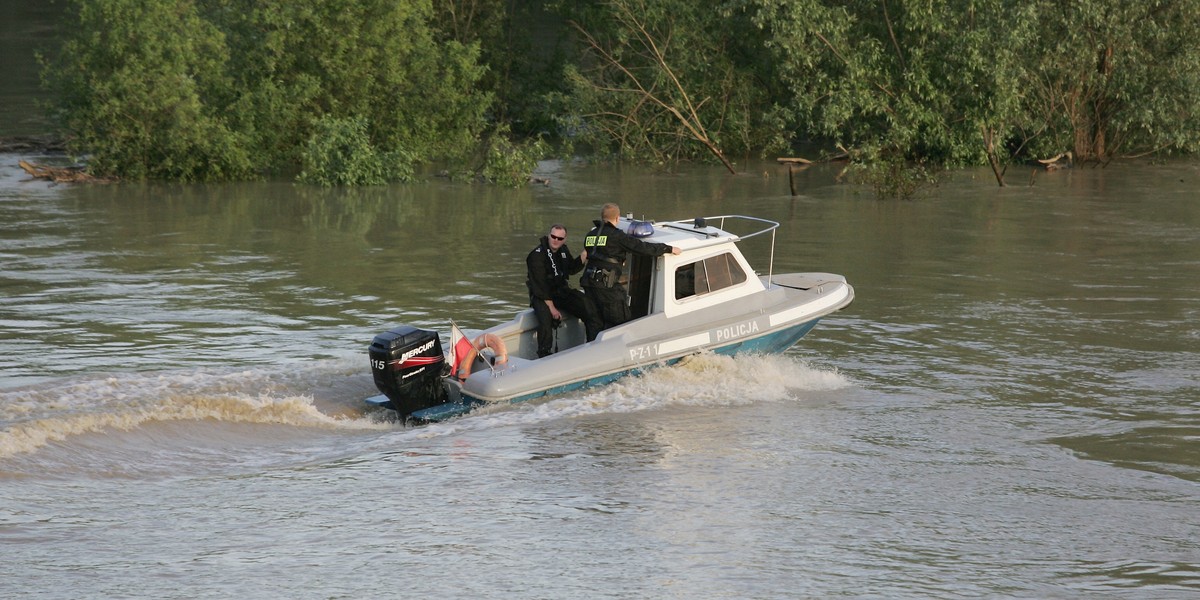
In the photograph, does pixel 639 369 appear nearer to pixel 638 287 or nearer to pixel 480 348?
pixel 638 287

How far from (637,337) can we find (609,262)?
0.74 meters

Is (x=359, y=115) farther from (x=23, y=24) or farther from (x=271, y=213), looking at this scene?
(x=23, y=24)

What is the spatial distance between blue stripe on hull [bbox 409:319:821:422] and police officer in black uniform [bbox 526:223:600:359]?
2.15ft

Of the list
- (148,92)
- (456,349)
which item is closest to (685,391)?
(456,349)

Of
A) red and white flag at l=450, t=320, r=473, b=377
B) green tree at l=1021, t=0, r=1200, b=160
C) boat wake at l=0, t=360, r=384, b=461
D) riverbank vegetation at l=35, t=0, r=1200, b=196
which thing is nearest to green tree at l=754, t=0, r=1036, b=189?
riverbank vegetation at l=35, t=0, r=1200, b=196

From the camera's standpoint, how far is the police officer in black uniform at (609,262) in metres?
12.1

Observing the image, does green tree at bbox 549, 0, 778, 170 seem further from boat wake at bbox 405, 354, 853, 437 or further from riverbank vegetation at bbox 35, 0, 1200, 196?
boat wake at bbox 405, 354, 853, 437

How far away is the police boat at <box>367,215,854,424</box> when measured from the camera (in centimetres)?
1119

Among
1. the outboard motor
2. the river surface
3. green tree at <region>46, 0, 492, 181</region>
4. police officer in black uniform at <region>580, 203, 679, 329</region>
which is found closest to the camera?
the river surface

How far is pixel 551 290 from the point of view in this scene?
12.3 meters

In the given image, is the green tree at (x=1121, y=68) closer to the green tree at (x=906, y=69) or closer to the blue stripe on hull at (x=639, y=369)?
the green tree at (x=906, y=69)

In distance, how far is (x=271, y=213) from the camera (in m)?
25.0

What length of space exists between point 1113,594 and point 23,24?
6066 centimetres

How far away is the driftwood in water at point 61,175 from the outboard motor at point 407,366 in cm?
1998
